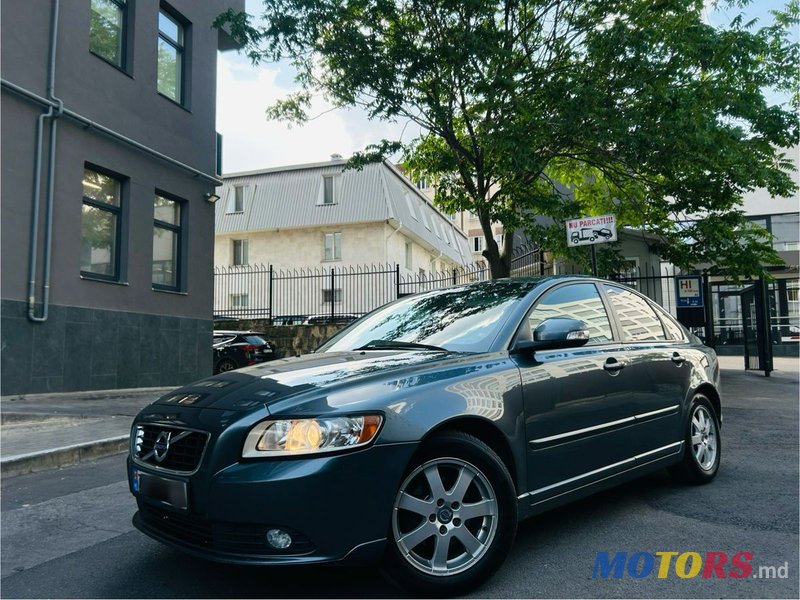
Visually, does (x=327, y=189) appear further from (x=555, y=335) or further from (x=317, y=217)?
(x=555, y=335)

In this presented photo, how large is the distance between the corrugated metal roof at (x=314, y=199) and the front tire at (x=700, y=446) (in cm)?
2559

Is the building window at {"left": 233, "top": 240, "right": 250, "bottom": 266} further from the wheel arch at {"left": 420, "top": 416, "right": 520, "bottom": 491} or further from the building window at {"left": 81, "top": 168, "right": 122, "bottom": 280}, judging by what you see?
the wheel arch at {"left": 420, "top": 416, "right": 520, "bottom": 491}

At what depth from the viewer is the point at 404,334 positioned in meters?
3.84

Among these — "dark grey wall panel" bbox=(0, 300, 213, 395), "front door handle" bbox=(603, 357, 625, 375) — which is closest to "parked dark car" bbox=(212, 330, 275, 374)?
"dark grey wall panel" bbox=(0, 300, 213, 395)

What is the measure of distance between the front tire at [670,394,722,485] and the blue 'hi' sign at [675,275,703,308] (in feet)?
34.4

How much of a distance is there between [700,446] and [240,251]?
103 ft

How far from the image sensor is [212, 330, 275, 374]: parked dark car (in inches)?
656

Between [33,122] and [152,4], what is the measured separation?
4068 mm

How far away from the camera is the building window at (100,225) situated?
34.6 ft

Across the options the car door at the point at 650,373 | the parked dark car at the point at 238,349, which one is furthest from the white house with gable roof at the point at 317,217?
the car door at the point at 650,373

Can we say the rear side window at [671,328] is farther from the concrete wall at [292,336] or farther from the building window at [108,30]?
the concrete wall at [292,336]

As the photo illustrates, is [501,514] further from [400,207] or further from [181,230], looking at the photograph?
[400,207]

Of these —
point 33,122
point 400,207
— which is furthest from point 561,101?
point 400,207

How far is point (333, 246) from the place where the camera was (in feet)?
105
